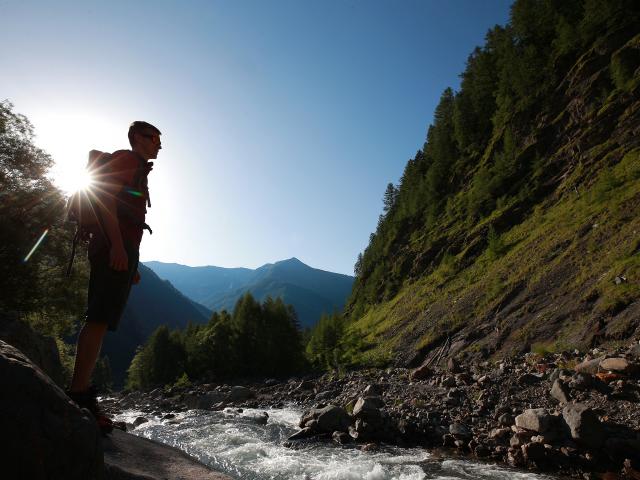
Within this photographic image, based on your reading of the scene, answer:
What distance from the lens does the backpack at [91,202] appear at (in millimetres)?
4445

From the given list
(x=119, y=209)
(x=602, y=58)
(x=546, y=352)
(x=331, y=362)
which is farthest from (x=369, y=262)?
(x=119, y=209)

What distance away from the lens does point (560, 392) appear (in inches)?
495

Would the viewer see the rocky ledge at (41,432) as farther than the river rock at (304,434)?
No

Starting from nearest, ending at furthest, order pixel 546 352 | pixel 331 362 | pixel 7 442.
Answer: pixel 7 442 → pixel 546 352 → pixel 331 362

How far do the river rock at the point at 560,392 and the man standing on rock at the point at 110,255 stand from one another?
13.6 meters

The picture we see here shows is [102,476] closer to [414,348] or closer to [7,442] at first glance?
[7,442]

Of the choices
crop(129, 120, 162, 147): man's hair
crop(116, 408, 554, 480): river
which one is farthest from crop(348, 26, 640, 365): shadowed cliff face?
crop(129, 120, 162, 147): man's hair

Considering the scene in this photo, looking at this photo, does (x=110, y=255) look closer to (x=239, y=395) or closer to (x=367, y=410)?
(x=367, y=410)

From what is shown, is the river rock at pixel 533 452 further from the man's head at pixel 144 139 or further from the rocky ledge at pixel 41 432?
the man's head at pixel 144 139

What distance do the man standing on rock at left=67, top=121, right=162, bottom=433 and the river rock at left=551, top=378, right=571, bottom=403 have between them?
1355cm

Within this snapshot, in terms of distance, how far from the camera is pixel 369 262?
8844 centimetres

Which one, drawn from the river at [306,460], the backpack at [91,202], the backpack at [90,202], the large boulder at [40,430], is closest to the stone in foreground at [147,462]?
the large boulder at [40,430]

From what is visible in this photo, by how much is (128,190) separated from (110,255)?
882mm

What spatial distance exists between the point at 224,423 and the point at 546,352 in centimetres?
1676
